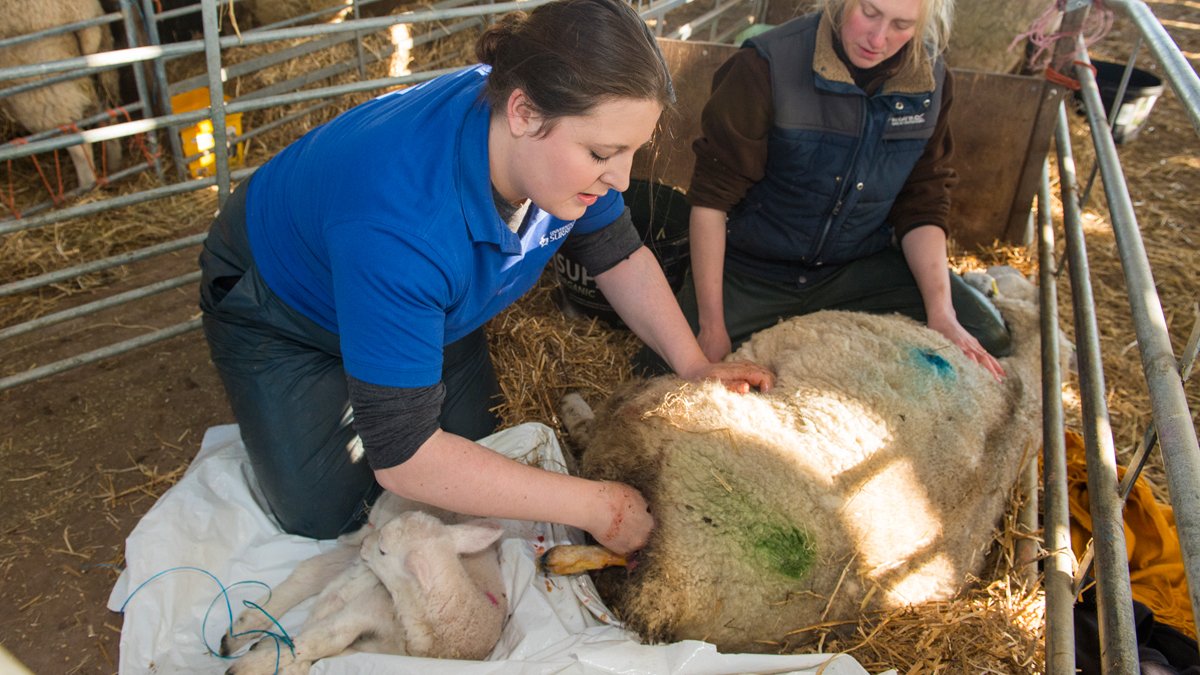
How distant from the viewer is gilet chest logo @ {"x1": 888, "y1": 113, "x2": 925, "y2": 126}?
271cm

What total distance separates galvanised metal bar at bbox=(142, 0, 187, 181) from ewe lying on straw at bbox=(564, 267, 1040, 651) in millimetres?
3361

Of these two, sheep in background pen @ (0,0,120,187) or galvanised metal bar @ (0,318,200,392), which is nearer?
galvanised metal bar @ (0,318,200,392)

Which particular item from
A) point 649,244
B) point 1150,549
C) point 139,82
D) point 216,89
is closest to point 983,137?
point 649,244

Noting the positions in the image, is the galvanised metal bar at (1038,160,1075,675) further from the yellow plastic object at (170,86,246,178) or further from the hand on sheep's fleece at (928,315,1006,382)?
the yellow plastic object at (170,86,246,178)

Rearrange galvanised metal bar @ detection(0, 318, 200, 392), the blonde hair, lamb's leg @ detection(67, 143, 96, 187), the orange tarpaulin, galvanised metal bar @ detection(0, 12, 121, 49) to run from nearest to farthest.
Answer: the orange tarpaulin, the blonde hair, galvanised metal bar @ detection(0, 318, 200, 392), galvanised metal bar @ detection(0, 12, 121, 49), lamb's leg @ detection(67, 143, 96, 187)

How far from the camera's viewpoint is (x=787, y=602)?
2006 mm

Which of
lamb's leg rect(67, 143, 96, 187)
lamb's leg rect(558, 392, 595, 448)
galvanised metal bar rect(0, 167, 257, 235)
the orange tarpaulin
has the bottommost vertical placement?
the orange tarpaulin

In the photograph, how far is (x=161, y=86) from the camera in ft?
14.5

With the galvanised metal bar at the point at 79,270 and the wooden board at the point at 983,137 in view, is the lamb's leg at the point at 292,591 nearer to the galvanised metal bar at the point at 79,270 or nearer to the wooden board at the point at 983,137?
the galvanised metal bar at the point at 79,270

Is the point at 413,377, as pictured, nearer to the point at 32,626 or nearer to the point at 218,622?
the point at 218,622

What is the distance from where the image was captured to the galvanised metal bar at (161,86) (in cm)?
431

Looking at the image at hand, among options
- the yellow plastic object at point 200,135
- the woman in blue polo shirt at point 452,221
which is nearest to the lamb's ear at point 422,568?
the woman in blue polo shirt at point 452,221

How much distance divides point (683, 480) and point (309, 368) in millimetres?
1220

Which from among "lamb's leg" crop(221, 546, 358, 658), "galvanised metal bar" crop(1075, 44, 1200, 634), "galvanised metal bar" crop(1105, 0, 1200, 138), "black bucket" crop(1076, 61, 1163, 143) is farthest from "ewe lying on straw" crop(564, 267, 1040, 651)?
"black bucket" crop(1076, 61, 1163, 143)
